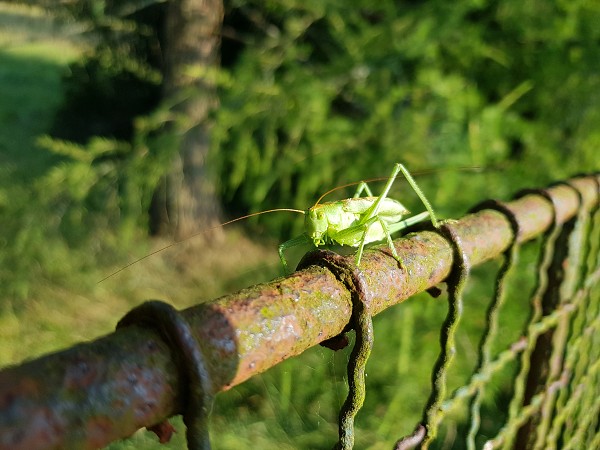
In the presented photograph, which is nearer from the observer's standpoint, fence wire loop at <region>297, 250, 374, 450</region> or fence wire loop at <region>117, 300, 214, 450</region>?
fence wire loop at <region>117, 300, 214, 450</region>

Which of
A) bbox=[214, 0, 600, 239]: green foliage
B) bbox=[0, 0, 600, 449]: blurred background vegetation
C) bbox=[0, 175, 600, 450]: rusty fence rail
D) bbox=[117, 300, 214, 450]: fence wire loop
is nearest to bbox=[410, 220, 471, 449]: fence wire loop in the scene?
bbox=[0, 175, 600, 450]: rusty fence rail

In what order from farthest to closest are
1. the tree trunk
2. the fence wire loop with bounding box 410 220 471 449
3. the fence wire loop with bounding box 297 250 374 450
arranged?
the tree trunk < the fence wire loop with bounding box 410 220 471 449 < the fence wire loop with bounding box 297 250 374 450

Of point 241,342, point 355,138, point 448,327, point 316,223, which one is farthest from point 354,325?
point 355,138

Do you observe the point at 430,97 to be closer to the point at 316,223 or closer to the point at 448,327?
the point at 316,223

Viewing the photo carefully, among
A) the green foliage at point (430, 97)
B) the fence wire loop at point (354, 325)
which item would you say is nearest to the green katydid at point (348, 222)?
the fence wire loop at point (354, 325)

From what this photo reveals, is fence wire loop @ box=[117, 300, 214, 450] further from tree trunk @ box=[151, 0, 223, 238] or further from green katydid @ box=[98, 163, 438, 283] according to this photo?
tree trunk @ box=[151, 0, 223, 238]

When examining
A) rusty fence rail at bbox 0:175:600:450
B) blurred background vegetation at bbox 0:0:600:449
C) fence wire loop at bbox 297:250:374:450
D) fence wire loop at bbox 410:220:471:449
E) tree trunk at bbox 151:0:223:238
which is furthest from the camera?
tree trunk at bbox 151:0:223:238
